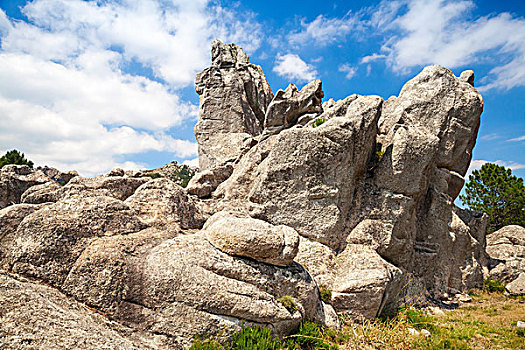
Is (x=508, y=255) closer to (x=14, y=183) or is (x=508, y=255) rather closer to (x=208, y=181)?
(x=208, y=181)

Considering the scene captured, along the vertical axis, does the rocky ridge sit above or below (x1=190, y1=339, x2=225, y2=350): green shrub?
above

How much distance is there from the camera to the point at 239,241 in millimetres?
10531

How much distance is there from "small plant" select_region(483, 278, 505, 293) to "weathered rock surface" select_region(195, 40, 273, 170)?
1021 inches

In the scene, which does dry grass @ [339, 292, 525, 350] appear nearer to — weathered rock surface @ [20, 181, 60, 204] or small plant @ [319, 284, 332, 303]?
small plant @ [319, 284, 332, 303]

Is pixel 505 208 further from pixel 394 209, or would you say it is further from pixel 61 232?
pixel 61 232

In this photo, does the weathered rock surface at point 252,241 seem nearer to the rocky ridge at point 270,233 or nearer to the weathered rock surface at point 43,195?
the rocky ridge at point 270,233

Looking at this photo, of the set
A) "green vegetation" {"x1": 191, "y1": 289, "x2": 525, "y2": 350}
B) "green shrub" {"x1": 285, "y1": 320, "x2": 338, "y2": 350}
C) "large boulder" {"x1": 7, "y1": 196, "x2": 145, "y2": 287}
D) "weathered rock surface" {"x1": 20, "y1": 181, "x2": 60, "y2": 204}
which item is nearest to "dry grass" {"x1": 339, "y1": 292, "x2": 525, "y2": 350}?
"green vegetation" {"x1": 191, "y1": 289, "x2": 525, "y2": 350}

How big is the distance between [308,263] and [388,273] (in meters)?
3.95

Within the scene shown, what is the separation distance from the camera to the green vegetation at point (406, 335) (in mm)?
9414

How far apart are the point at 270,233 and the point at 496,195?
44.8 metres

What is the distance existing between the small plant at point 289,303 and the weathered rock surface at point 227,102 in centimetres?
2417

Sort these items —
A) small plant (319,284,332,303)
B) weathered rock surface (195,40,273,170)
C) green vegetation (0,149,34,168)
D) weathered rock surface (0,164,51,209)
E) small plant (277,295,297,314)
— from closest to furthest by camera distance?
small plant (277,295,297,314)
small plant (319,284,332,303)
weathered rock surface (0,164,51,209)
weathered rock surface (195,40,273,170)
green vegetation (0,149,34,168)

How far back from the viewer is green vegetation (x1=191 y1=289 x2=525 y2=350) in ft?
30.9

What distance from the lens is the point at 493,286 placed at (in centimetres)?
2419
